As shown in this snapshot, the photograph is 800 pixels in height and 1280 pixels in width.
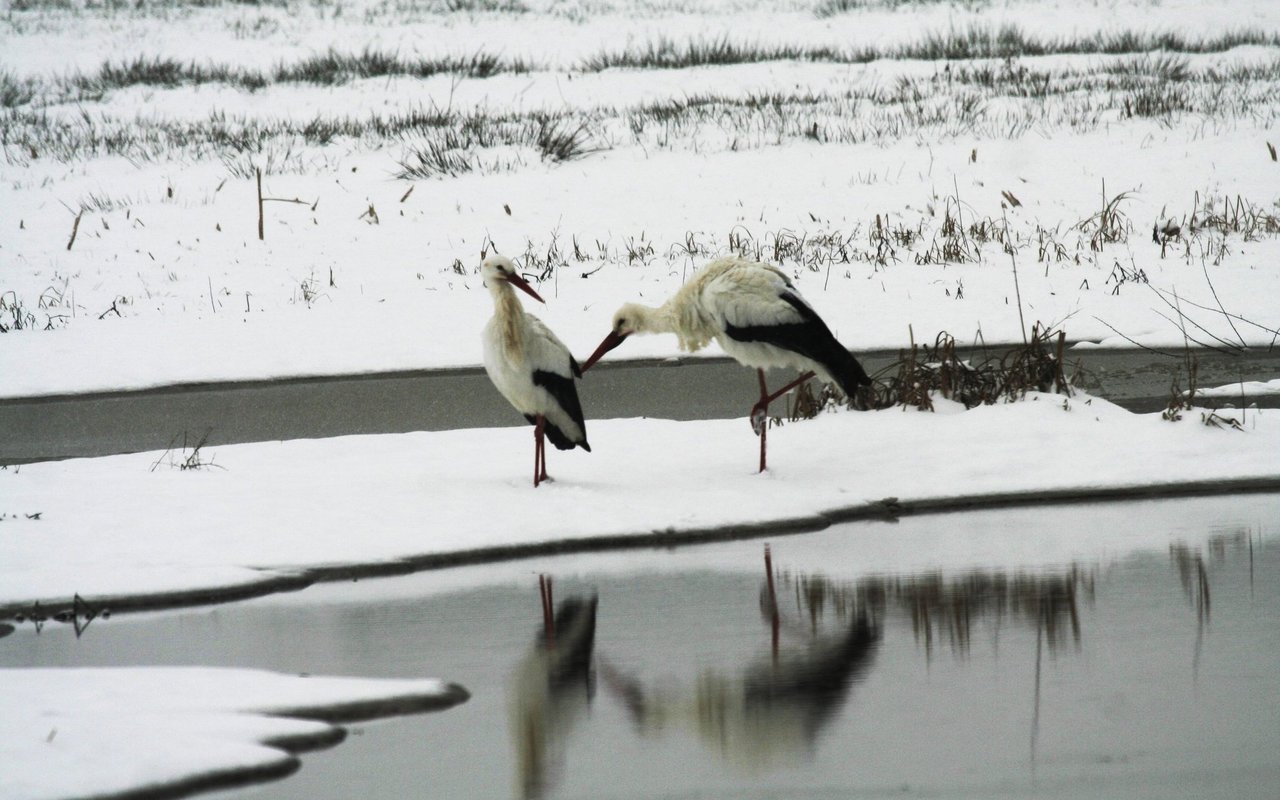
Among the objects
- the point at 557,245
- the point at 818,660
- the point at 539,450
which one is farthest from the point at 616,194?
the point at 818,660

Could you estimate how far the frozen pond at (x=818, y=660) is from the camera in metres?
4.33

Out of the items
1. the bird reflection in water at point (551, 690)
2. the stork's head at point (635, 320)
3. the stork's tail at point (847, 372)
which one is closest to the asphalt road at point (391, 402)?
the stork's head at point (635, 320)

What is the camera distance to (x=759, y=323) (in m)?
8.40

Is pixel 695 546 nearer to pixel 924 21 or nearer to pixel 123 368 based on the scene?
pixel 123 368

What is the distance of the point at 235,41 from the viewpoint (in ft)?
116

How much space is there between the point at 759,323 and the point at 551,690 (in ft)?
12.3

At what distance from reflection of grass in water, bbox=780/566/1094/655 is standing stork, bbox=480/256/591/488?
2.16 metres

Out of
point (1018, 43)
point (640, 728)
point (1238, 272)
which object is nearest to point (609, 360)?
point (1238, 272)

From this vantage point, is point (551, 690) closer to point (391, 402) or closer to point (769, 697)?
point (769, 697)

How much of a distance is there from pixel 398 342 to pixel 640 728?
8.73 meters

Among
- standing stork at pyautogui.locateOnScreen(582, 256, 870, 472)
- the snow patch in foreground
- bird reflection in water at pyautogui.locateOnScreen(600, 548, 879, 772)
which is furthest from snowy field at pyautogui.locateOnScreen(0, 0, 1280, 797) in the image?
bird reflection in water at pyautogui.locateOnScreen(600, 548, 879, 772)

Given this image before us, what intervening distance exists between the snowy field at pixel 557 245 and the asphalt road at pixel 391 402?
1.42 ft

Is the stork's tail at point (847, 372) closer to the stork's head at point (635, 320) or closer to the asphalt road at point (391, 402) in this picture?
the stork's head at point (635, 320)

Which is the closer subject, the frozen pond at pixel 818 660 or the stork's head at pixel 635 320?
the frozen pond at pixel 818 660
